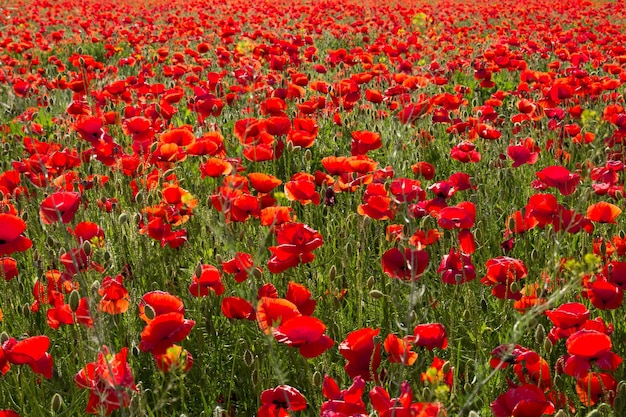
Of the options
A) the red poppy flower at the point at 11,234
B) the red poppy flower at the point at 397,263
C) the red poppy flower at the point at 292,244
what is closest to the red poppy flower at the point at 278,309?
the red poppy flower at the point at 292,244

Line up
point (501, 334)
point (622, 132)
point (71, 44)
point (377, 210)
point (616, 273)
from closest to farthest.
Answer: point (616, 273) → point (501, 334) → point (377, 210) → point (622, 132) → point (71, 44)

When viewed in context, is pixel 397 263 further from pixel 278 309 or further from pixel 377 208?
pixel 278 309

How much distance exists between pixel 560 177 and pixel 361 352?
3.60 ft

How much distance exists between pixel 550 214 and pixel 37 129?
2941 mm

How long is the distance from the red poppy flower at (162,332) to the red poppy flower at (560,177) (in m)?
1.24

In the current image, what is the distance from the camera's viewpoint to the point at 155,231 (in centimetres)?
227

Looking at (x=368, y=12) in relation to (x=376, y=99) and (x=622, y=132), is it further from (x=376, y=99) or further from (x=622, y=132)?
(x=622, y=132)

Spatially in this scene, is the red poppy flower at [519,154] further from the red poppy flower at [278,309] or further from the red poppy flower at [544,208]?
the red poppy flower at [278,309]

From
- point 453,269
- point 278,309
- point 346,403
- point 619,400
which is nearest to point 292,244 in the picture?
point 278,309

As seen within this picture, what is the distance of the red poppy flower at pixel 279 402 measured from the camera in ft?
4.24

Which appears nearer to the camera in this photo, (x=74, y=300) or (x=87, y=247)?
(x=74, y=300)

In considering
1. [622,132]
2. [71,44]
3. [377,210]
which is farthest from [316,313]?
[71,44]

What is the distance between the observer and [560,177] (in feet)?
7.16

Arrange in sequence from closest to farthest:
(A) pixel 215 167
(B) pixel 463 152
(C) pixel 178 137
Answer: (A) pixel 215 167, (C) pixel 178 137, (B) pixel 463 152
